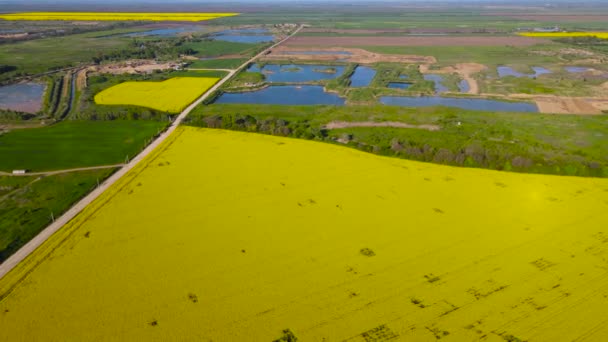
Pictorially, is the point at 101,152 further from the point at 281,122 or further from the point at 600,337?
the point at 600,337

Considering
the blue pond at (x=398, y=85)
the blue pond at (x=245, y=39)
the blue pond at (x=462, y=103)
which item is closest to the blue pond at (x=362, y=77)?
the blue pond at (x=398, y=85)

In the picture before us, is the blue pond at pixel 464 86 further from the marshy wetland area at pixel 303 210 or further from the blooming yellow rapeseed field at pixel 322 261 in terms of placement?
the blooming yellow rapeseed field at pixel 322 261

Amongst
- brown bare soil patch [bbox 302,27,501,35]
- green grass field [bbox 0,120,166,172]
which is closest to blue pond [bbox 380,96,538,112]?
green grass field [bbox 0,120,166,172]

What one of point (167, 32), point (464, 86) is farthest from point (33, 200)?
point (167, 32)

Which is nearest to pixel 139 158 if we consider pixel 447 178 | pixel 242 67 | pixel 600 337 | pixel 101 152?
pixel 101 152

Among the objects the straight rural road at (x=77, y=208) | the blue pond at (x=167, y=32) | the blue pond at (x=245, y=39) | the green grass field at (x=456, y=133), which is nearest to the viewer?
the straight rural road at (x=77, y=208)

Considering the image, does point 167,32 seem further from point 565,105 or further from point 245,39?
point 565,105
